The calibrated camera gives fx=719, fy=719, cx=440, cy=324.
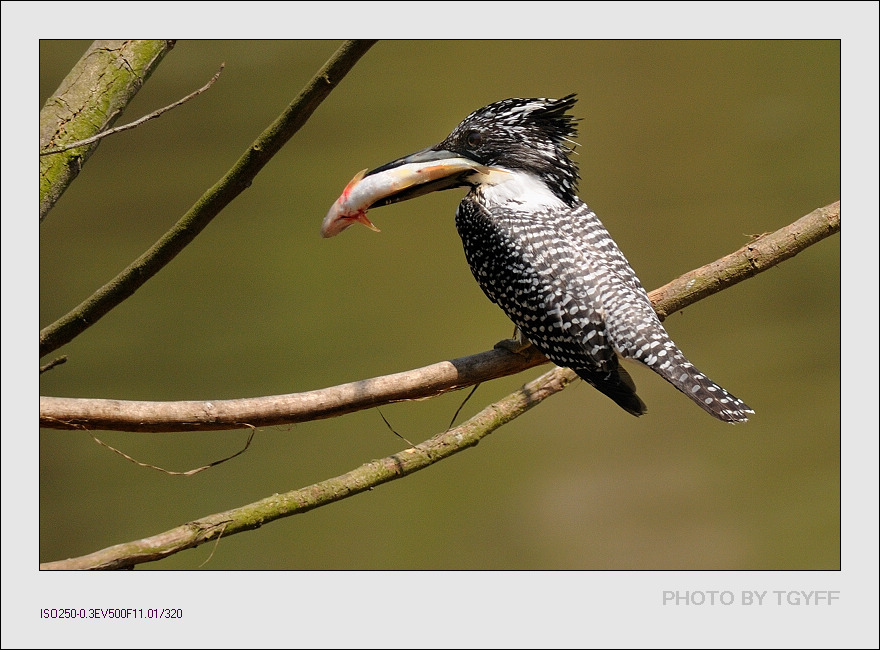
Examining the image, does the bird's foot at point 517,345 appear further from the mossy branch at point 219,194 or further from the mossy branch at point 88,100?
the mossy branch at point 88,100

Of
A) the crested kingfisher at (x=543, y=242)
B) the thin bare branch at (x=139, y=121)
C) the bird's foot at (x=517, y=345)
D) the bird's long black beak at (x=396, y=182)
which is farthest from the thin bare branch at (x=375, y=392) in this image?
the thin bare branch at (x=139, y=121)

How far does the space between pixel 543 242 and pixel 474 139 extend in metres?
0.29

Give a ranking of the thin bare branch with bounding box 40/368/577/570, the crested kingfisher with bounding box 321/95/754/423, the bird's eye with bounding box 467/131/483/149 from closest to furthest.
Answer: the thin bare branch with bounding box 40/368/577/570
the crested kingfisher with bounding box 321/95/754/423
the bird's eye with bounding box 467/131/483/149

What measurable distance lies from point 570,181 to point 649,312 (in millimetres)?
381

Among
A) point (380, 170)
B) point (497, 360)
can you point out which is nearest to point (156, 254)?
point (380, 170)

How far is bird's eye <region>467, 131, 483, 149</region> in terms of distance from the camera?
1.63m

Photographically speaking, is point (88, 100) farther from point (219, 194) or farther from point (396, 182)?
point (396, 182)

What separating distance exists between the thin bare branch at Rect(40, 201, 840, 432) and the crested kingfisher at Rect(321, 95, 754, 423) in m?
0.11

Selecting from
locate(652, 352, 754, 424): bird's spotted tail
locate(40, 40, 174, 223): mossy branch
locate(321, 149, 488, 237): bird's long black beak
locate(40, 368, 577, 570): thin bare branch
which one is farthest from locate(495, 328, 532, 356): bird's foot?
locate(40, 40, 174, 223): mossy branch

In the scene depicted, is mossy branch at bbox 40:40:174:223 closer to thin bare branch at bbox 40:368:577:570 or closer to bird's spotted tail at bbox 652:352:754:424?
thin bare branch at bbox 40:368:577:570

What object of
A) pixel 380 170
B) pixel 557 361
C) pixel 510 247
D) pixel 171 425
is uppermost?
pixel 380 170

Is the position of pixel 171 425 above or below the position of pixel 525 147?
below

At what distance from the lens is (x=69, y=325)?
1.45 m

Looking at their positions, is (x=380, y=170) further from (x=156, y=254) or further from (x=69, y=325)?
(x=69, y=325)
